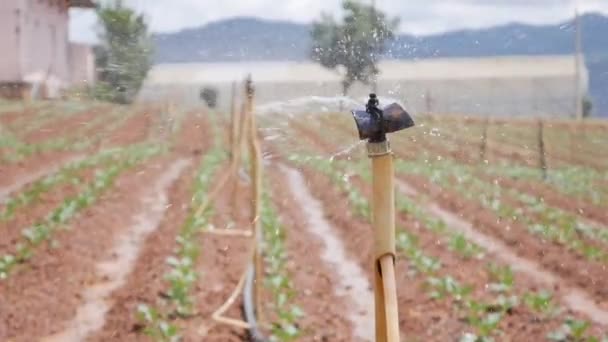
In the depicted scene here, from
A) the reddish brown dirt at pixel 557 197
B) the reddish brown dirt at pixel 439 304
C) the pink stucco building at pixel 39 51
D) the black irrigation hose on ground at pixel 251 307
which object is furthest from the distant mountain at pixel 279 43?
the reddish brown dirt at pixel 557 197

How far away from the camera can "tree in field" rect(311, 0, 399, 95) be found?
184 centimetres

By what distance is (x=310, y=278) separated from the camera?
3414mm

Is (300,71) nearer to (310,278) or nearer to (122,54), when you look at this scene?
(122,54)

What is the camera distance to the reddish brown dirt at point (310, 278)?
2.92 metres

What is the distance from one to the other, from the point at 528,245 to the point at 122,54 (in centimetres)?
199

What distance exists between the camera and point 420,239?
11.6 ft

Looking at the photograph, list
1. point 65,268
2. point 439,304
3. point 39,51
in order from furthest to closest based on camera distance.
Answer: point 65,268, point 439,304, point 39,51

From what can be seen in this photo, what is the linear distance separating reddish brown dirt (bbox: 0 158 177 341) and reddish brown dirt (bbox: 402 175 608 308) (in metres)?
0.99

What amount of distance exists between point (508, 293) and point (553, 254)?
48 cm

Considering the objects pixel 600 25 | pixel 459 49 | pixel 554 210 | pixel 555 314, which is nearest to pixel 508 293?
pixel 555 314

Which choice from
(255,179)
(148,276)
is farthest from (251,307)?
(148,276)

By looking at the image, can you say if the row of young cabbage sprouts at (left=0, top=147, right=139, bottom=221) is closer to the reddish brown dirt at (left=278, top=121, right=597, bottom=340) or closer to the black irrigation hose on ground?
the black irrigation hose on ground

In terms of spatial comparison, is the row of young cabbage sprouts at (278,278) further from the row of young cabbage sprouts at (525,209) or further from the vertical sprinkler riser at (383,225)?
the vertical sprinkler riser at (383,225)

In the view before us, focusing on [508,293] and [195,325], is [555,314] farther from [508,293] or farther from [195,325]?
[195,325]
